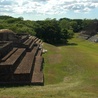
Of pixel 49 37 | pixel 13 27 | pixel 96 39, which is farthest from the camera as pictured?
pixel 96 39

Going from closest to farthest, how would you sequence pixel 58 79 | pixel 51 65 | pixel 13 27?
pixel 58 79 < pixel 51 65 < pixel 13 27

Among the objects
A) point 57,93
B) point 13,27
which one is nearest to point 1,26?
point 13,27

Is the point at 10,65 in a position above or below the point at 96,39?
above

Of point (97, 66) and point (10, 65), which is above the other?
point (10, 65)

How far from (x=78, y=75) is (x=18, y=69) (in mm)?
8026

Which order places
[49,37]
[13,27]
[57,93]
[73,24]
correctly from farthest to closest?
1. [73,24]
2. [49,37]
3. [13,27]
4. [57,93]

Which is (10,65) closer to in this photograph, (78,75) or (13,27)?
(78,75)

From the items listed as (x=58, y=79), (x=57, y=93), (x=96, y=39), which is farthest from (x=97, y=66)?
(x=96, y=39)

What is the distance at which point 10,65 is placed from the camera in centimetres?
2447

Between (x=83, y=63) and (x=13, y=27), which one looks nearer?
(x=83, y=63)

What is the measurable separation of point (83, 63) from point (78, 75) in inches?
327

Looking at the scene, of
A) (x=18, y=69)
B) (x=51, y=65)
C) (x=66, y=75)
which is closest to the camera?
(x=18, y=69)

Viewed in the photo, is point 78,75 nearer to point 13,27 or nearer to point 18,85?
point 18,85

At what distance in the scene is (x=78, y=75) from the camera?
30.4 meters
